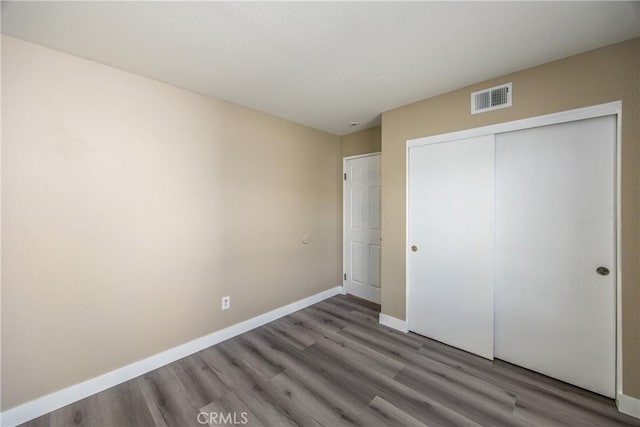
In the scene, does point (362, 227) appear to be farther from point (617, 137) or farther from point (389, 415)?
point (617, 137)

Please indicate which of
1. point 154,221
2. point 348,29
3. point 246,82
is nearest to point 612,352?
point 348,29

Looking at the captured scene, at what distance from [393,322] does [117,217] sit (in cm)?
276

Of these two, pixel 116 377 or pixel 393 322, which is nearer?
pixel 116 377

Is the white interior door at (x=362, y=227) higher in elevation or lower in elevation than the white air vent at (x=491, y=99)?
lower

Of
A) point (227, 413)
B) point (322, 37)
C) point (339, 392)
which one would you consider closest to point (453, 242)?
point (339, 392)

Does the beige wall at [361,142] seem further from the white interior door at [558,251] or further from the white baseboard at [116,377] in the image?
the white baseboard at [116,377]

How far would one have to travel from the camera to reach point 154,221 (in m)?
2.03

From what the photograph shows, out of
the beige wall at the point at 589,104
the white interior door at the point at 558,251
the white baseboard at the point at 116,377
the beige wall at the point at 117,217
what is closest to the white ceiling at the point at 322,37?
the beige wall at the point at 589,104

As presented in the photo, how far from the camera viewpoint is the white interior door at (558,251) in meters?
1.69

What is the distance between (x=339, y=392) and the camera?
177 centimetres

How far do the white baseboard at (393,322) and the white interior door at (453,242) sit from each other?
9 cm

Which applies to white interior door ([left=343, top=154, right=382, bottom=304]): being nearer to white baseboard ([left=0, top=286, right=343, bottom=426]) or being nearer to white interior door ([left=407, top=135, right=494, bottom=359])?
white interior door ([left=407, top=135, right=494, bottom=359])

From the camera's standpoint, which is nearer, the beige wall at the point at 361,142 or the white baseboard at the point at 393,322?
the white baseboard at the point at 393,322

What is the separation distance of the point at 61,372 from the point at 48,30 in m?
2.17
